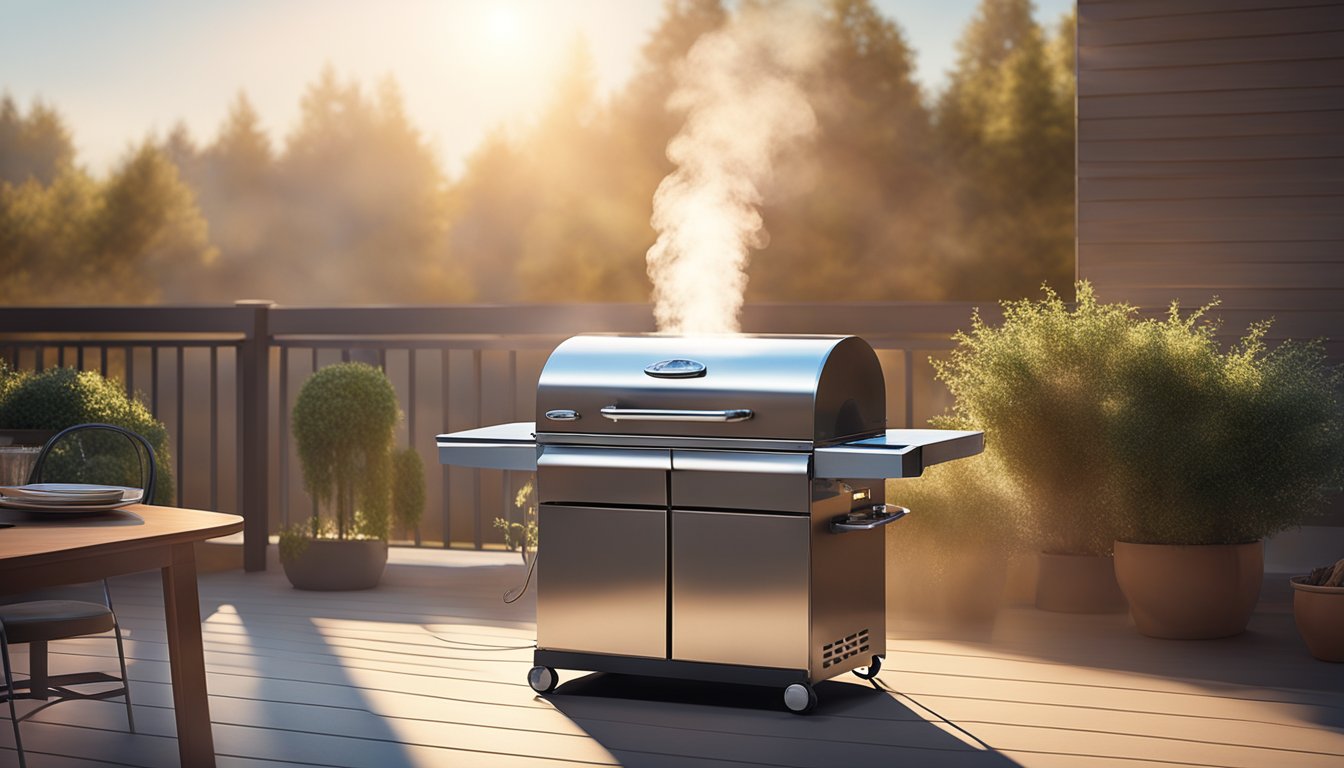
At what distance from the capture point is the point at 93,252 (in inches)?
1045

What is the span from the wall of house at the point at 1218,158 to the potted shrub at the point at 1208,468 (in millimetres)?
1067

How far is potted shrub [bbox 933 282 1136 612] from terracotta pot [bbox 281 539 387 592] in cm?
222

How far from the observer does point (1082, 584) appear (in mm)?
4703

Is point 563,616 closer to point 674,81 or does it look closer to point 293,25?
point 674,81

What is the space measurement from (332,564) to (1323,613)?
337cm

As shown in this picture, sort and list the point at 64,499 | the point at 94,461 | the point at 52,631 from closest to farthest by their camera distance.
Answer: the point at 64,499
the point at 52,631
the point at 94,461

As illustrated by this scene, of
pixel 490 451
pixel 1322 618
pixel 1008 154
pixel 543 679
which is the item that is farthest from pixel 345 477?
pixel 1008 154

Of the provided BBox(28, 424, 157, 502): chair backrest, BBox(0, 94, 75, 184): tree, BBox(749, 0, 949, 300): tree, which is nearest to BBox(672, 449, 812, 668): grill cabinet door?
BBox(28, 424, 157, 502): chair backrest

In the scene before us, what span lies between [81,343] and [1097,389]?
169 inches

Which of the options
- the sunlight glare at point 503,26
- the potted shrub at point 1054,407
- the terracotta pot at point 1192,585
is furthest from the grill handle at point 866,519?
the sunlight glare at point 503,26

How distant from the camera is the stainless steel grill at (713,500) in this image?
11.0ft

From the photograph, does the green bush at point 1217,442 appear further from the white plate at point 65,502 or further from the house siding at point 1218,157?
the white plate at point 65,502

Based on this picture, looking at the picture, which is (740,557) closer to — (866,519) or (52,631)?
(866,519)

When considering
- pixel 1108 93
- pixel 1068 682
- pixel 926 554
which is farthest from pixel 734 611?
pixel 1108 93
